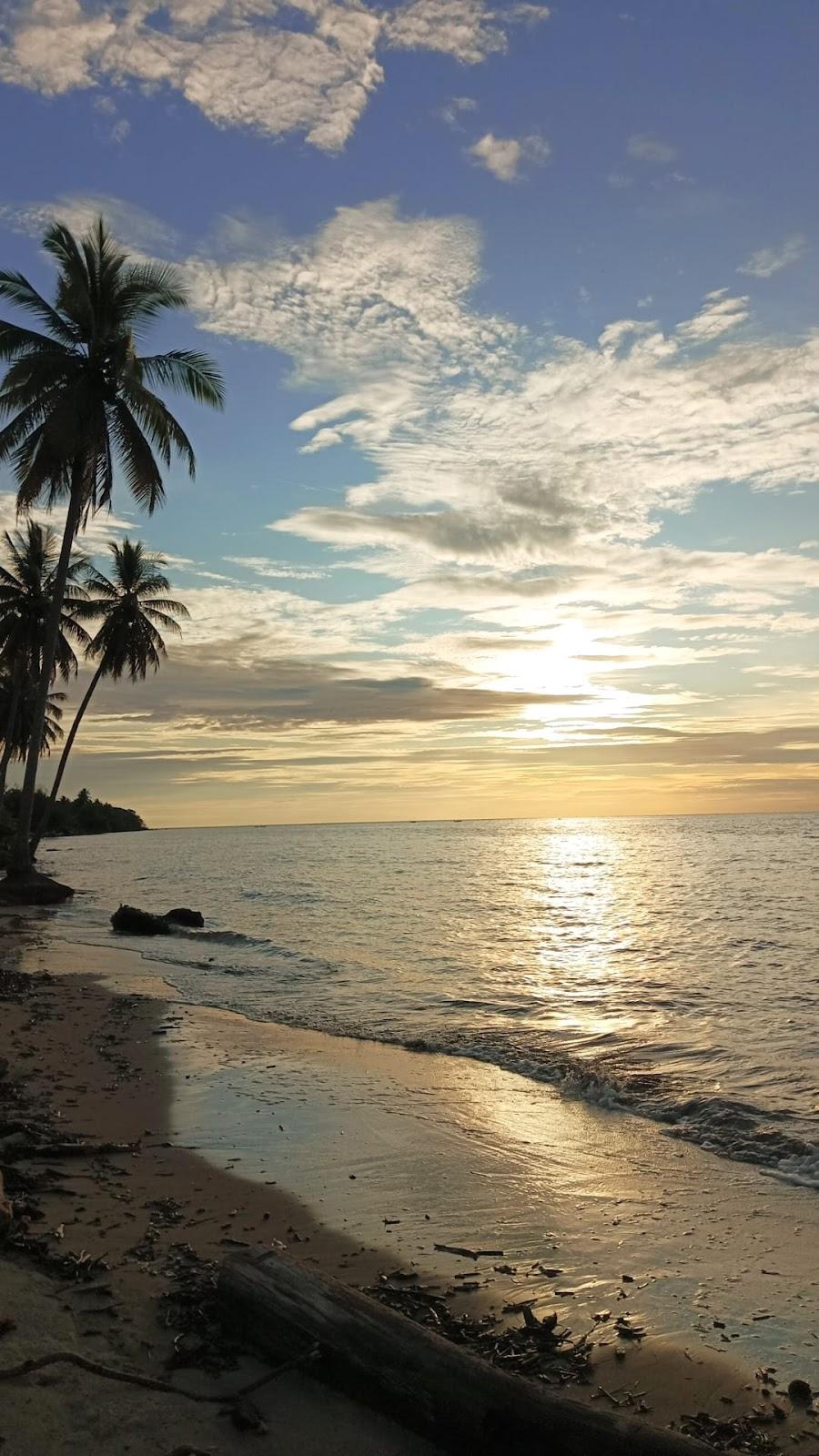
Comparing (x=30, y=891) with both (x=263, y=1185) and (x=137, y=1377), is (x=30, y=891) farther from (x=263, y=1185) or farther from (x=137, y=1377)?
(x=137, y=1377)

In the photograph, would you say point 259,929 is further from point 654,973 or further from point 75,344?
point 75,344

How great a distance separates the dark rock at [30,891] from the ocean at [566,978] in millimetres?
964


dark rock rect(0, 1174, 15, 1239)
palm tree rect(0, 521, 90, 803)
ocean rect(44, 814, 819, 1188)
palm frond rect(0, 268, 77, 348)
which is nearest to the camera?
dark rock rect(0, 1174, 15, 1239)

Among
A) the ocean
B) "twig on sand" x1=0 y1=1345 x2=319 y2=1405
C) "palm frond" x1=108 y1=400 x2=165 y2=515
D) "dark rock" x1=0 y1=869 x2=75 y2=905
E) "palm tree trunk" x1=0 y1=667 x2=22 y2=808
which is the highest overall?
"palm frond" x1=108 y1=400 x2=165 y2=515

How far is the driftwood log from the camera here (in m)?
3.31

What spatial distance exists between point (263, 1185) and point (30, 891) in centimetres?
2454

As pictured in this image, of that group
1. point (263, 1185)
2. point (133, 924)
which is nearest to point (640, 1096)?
point (263, 1185)

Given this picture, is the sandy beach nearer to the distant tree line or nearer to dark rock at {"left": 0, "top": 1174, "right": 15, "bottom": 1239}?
dark rock at {"left": 0, "top": 1174, "right": 15, "bottom": 1239}

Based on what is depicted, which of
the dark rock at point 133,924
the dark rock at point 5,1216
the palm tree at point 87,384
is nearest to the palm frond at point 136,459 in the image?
the palm tree at point 87,384

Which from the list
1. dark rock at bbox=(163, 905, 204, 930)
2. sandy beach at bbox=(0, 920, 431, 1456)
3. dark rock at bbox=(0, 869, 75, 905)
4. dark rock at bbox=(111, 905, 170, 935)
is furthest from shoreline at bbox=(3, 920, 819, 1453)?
dark rock at bbox=(0, 869, 75, 905)

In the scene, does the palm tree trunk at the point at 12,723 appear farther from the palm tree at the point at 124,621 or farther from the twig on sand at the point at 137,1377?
the twig on sand at the point at 137,1377

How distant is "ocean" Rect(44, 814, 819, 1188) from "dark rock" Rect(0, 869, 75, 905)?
96 centimetres

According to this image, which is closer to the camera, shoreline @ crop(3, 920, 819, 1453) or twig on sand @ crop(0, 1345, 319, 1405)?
twig on sand @ crop(0, 1345, 319, 1405)

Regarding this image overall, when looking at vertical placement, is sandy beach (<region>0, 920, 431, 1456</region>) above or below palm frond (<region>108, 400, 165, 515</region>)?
below
